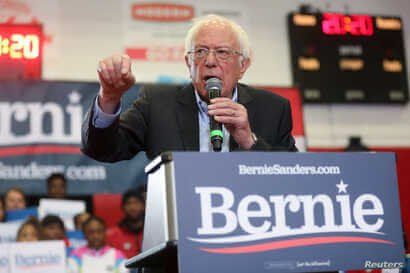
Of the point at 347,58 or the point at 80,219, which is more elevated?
the point at 347,58

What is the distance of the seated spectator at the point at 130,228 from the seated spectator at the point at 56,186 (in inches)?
19.1

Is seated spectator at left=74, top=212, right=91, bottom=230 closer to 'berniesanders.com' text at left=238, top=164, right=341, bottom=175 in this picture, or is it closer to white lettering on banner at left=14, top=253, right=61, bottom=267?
white lettering on banner at left=14, top=253, right=61, bottom=267

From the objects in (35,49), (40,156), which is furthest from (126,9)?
(40,156)

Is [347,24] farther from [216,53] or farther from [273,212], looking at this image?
[273,212]

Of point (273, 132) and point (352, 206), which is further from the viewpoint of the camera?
point (273, 132)

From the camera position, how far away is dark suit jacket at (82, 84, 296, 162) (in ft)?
7.07

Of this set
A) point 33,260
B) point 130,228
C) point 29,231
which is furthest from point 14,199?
point 130,228

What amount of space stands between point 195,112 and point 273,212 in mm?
817

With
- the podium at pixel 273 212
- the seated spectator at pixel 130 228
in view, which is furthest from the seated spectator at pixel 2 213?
the podium at pixel 273 212

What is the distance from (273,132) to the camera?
226 cm

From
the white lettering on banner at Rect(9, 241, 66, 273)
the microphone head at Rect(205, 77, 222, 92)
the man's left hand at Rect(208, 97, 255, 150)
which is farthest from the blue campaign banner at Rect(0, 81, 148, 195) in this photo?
the man's left hand at Rect(208, 97, 255, 150)

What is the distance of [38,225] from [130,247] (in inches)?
29.3

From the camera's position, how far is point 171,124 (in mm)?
2221

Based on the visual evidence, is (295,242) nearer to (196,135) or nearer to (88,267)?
(196,135)
